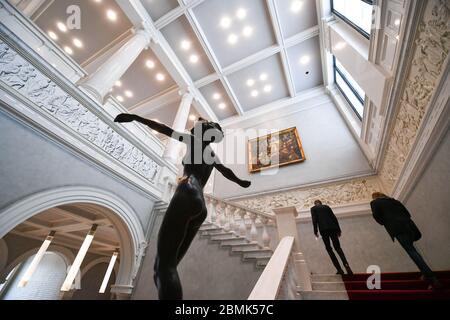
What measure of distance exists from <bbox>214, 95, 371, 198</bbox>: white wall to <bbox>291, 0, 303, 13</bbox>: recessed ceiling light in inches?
139

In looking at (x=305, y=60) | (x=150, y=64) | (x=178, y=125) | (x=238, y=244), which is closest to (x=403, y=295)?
(x=238, y=244)

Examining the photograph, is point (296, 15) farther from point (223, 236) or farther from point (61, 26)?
point (61, 26)

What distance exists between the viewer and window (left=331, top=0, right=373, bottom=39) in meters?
4.96

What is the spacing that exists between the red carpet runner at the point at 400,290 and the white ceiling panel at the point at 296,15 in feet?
27.9

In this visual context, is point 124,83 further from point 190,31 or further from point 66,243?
point 66,243

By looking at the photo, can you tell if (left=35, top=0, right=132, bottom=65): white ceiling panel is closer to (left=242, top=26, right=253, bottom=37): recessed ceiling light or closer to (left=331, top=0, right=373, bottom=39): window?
(left=242, top=26, right=253, bottom=37): recessed ceiling light

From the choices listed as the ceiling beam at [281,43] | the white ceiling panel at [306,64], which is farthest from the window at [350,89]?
the ceiling beam at [281,43]

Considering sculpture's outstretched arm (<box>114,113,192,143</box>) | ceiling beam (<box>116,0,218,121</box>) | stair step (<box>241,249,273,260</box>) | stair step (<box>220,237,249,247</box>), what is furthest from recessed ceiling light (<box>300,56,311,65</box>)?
sculpture's outstretched arm (<box>114,113,192,143</box>)

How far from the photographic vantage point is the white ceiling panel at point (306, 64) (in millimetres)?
8258

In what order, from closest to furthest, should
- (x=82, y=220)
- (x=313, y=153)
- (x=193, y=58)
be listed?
(x=82, y=220) → (x=313, y=153) → (x=193, y=58)

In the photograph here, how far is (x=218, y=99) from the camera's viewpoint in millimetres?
10383

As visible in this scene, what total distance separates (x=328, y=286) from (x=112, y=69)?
261 inches

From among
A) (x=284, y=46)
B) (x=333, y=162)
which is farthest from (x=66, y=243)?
(x=284, y=46)

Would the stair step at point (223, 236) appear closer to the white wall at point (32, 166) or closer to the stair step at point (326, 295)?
the stair step at point (326, 295)
